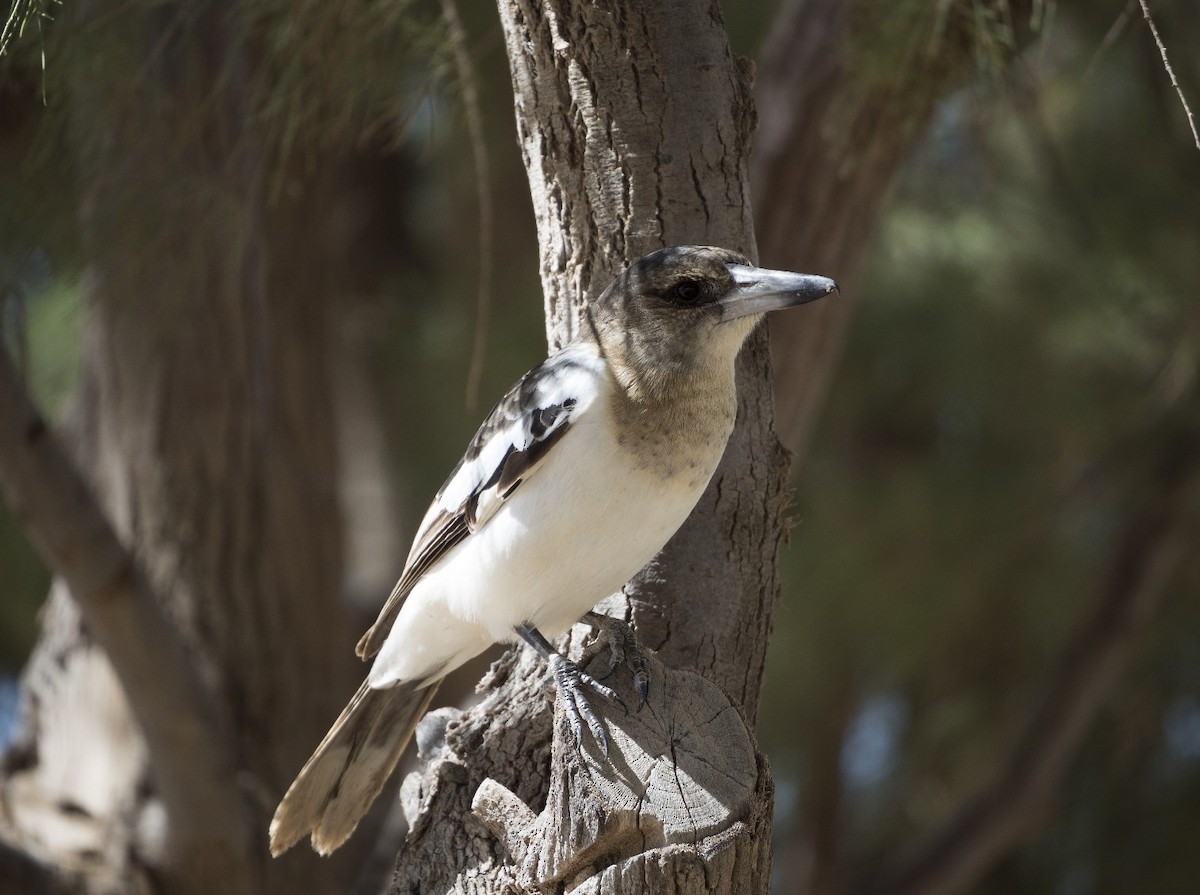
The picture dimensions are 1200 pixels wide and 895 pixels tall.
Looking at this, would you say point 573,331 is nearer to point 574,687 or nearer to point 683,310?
point 683,310

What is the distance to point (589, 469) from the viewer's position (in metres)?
2.62

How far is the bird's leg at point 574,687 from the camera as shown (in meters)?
2.43

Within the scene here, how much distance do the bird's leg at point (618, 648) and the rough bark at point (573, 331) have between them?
0.03m

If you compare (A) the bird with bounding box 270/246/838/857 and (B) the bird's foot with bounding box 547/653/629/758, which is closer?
(B) the bird's foot with bounding box 547/653/629/758

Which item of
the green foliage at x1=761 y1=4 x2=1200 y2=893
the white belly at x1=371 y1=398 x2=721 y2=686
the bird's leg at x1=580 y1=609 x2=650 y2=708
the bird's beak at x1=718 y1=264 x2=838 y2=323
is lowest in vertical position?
the green foliage at x1=761 y1=4 x2=1200 y2=893

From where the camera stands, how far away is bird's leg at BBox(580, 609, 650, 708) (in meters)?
2.58

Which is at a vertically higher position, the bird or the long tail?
the bird

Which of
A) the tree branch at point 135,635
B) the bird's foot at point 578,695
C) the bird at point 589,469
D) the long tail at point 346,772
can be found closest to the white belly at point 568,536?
the bird at point 589,469

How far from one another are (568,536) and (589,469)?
5.2 inches

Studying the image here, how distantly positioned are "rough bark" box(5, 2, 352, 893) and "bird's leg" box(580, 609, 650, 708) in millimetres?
1528

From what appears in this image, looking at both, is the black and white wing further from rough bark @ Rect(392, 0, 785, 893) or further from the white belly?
rough bark @ Rect(392, 0, 785, 893)

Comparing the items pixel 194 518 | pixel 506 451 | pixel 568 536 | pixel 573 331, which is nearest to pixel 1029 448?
pixel 194 518

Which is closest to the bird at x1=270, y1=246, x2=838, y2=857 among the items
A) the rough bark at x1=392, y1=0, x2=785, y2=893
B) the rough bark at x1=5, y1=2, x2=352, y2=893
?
the rough bark at x1=392, y1=0, x2=785, y2=893

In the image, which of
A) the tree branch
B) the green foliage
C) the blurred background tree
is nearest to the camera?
the tree branch
